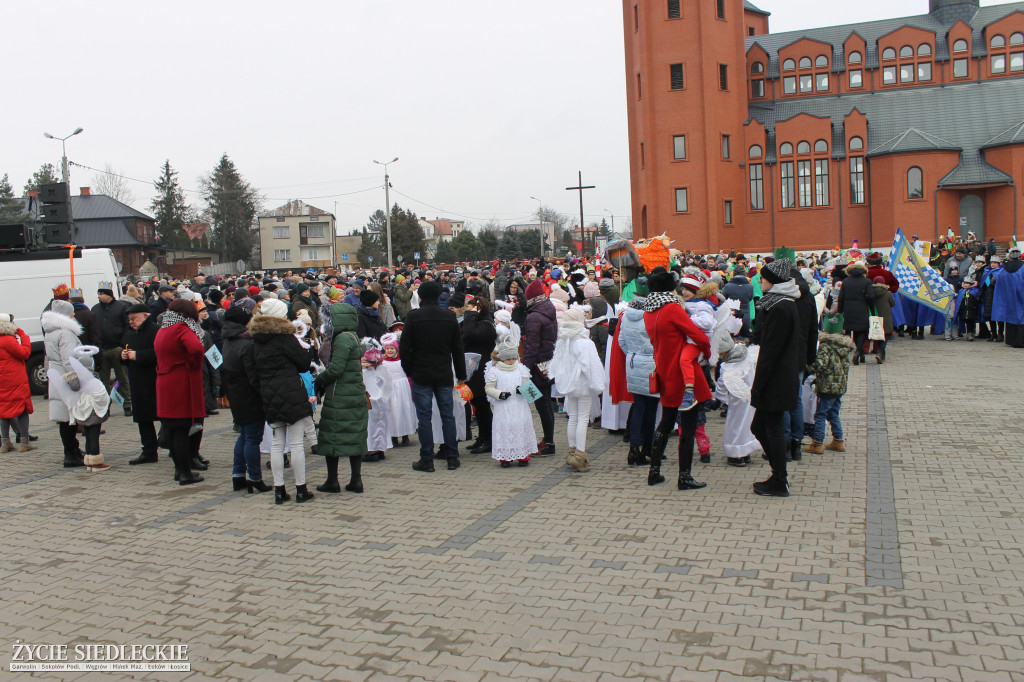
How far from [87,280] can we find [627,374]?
13169mm

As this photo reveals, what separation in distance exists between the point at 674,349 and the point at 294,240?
94.2 m

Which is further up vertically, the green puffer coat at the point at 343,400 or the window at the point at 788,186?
the window at the point at 788,186

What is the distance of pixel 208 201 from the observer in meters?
91.1

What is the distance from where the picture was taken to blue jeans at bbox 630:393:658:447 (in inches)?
342

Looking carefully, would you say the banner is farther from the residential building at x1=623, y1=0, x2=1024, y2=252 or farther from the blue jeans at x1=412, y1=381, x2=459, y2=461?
the residential building at x1=623, y1=0, x2=1024, y2=252

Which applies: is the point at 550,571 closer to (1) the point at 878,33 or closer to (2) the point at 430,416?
(2) the point at 430,416

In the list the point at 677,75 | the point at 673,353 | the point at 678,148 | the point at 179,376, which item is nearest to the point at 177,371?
the point at 179,376

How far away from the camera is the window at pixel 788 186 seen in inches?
2195

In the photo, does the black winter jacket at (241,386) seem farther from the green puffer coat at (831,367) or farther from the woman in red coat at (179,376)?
the green puffer coat at (831,367)

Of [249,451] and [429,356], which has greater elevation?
[429,356]

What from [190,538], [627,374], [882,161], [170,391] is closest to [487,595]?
[190,538]

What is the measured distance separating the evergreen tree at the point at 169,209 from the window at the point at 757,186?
61.7 meters

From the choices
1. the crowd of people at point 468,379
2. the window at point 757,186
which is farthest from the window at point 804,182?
the crowd of people at point 468,379

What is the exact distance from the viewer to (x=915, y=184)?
5256 centimetres
